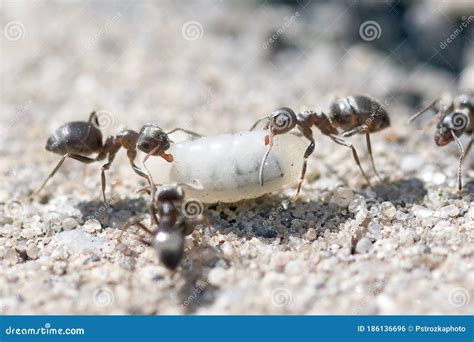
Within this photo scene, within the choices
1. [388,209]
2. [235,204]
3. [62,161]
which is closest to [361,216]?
[388,209]

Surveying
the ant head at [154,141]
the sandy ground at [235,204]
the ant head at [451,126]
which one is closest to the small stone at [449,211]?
the sandy ground at [235,204]

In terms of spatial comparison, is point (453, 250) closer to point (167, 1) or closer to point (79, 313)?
point (79, 313)

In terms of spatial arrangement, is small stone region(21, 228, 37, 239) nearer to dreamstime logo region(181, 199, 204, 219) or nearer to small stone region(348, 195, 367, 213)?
dreamstime logo region(181, 199, 204, 219)

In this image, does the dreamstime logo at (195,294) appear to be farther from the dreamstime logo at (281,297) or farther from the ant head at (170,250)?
the dreamstime logo at (281,297)

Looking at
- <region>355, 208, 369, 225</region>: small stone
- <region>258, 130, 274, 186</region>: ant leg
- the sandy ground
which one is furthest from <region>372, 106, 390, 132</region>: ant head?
<region>258, 130, 274, 186</region>: ant leg

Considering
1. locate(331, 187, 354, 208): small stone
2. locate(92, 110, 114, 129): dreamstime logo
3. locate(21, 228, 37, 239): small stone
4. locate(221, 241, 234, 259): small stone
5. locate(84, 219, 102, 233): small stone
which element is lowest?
locate(221, 241, 234, 259): small stone

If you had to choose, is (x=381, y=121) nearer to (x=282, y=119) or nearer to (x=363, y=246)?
(x=282, y=119)
